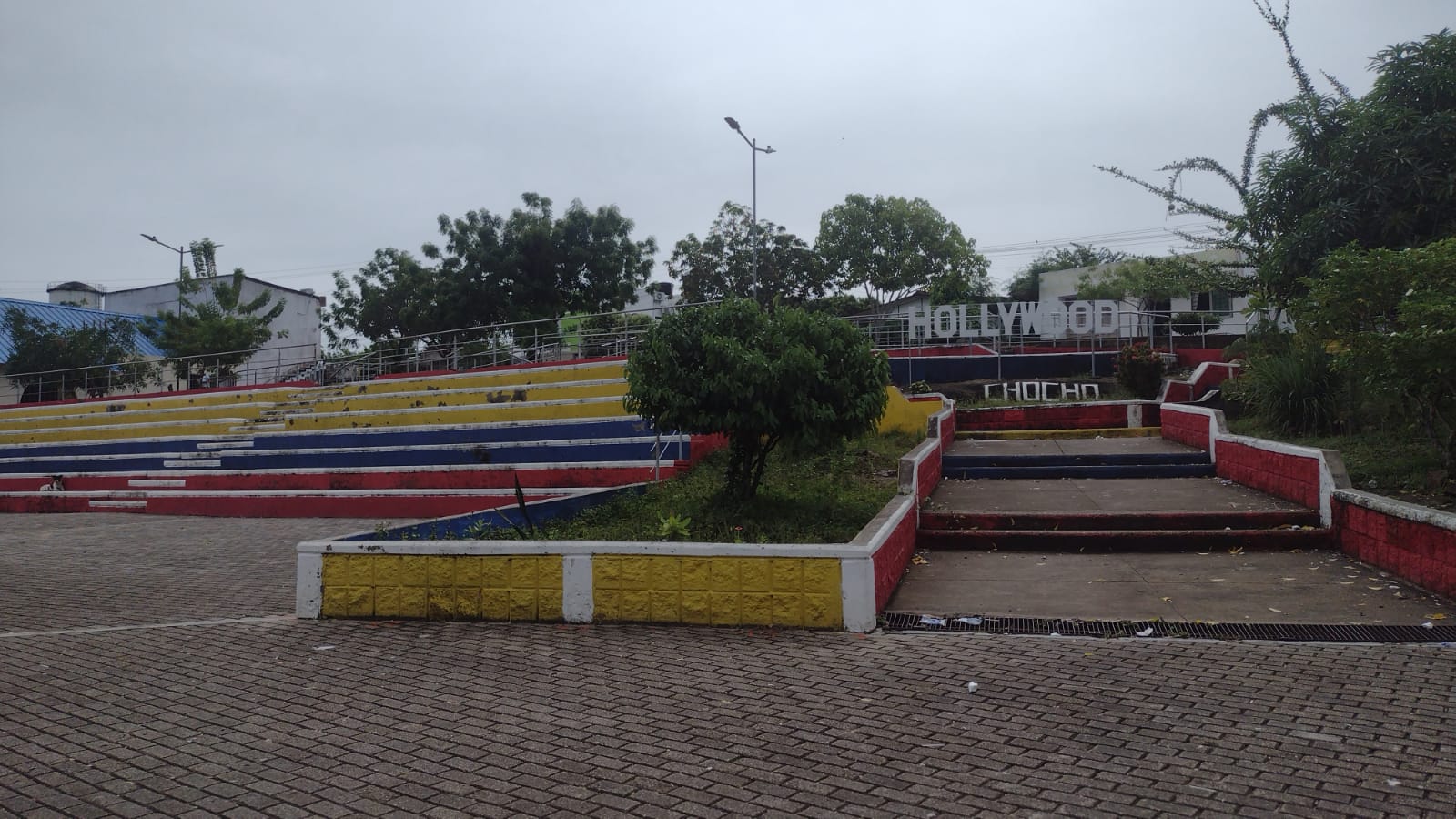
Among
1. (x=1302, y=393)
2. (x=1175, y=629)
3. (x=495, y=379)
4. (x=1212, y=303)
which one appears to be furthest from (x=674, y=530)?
(x=1212, y=303)

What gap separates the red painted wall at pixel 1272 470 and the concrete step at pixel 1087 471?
0.32 m

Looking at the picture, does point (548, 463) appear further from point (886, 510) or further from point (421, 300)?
point (421, 300)

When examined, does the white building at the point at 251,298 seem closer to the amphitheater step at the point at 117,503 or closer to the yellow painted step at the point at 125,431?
the yellow painted step at the point at 125,431

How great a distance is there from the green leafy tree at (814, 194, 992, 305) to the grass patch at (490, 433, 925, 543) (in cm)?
2654

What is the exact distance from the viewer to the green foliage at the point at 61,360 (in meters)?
29.6

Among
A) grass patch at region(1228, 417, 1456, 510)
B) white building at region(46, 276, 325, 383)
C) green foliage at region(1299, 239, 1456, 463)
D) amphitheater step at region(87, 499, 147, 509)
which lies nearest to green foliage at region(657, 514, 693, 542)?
green foliage at region(1299, 239, 1456, 463)

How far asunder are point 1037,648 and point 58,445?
79.0ft

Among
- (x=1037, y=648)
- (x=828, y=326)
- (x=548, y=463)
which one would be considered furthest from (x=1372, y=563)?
(x=548, y=463)

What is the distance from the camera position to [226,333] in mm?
30406

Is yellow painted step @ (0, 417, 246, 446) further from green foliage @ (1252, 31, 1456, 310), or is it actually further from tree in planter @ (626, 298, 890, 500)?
green foliage @ (1252, 31, 1456, 310)

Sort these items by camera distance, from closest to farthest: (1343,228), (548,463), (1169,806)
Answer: (1169,806), (1343,228), (548,463)

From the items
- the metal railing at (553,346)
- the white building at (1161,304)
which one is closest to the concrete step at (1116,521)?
the metal railing at (553,346)

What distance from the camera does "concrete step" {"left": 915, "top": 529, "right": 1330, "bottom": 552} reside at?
309 inches

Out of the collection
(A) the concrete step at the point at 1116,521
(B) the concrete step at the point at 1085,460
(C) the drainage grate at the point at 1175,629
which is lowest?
(C) the drainage grate at the point at 1175,629
